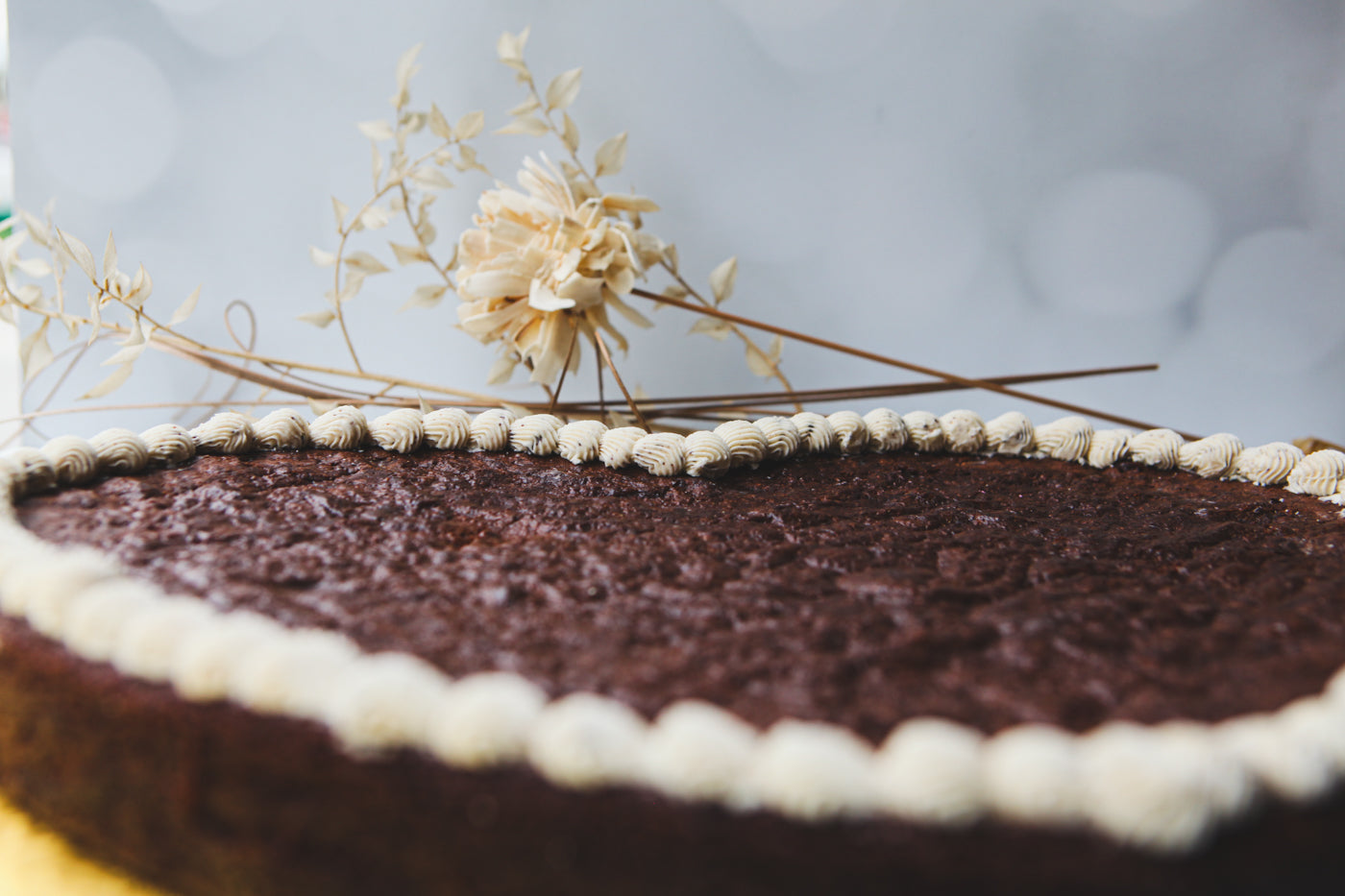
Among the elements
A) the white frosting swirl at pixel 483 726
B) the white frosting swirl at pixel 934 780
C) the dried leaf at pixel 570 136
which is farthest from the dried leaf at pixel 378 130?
the white frosting swirl at pixel 934 780

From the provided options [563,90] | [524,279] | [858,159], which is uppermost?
[858,159]

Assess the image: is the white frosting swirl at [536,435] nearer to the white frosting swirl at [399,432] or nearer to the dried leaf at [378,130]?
the white frosting swirl at [399,432]

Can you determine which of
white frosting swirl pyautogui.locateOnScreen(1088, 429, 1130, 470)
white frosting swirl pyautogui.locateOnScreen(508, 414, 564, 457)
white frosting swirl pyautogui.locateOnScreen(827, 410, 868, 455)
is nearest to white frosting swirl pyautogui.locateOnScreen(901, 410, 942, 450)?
white frosting swirl pyautogui.locateOnScreen(827, 410, 868, 455)

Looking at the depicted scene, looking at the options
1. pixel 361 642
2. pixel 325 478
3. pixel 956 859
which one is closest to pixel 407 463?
pixel 325 478

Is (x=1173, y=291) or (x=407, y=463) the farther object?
(x=1173, y=291)

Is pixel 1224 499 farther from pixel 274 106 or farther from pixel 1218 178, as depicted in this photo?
pixel 274 106

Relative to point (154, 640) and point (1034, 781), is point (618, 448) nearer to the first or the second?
point (154, 640)

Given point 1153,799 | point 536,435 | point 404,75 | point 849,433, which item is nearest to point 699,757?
point 1153,799
